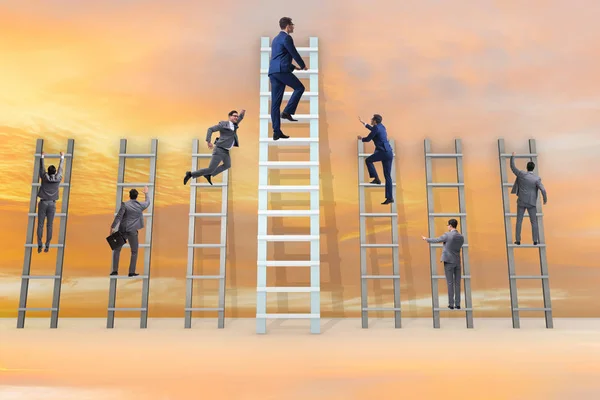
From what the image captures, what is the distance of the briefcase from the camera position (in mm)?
5027

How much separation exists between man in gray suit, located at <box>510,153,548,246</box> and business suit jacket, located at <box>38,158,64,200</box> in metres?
5.16

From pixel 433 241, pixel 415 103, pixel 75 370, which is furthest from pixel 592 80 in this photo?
pixel 75 370

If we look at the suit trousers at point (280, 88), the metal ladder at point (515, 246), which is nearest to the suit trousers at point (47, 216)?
the suit trousers at point (280, 88)

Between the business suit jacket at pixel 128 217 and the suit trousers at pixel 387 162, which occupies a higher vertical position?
the suit trousers at pixel 387 162

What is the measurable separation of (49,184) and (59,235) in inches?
23.8

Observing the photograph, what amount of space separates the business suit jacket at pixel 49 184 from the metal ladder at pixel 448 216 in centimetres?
430

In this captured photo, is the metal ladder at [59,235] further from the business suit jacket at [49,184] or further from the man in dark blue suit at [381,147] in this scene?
the man in dark blue suit at [381,147]

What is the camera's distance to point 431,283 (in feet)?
18.0

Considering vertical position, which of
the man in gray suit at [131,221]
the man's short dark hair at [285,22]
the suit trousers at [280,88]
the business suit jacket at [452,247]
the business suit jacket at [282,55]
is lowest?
the business suit jacket at [452,247]

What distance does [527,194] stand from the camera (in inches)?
207

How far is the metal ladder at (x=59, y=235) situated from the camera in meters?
5.27

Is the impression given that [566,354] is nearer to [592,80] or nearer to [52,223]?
[592,80]

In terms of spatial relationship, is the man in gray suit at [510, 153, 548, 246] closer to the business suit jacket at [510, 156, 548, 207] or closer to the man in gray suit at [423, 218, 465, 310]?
the business suit jacket at [510, 156, 548, 207]

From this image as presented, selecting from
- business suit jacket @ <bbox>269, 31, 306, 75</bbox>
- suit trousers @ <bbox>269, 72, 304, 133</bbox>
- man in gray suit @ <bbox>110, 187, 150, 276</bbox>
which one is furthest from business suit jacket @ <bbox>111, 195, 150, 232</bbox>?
business suit jacket @ <bbox>269, 31, 306, 75</bbox>
